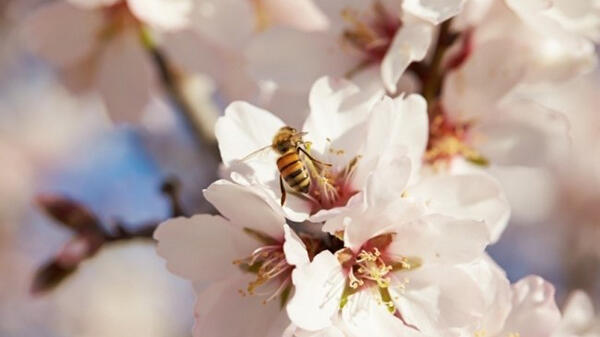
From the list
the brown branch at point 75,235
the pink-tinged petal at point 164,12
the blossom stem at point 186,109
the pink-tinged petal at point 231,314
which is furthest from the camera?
the blossom stem at point 186,109

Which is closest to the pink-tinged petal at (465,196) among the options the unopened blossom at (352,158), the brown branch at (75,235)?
the unopened blossom at (352,158)

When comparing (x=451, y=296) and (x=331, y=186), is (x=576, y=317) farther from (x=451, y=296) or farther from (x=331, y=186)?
(x=331, y=186)

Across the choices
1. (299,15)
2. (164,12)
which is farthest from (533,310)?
(164,12)

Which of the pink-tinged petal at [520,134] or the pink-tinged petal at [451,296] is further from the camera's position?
the pink-tinged petal at [520,134]

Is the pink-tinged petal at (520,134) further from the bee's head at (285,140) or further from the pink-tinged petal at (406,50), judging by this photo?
the bee's head at (285,140)

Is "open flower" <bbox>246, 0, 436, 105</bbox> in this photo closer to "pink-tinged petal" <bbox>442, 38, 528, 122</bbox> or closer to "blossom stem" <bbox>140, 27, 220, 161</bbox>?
"pink-tinged petal" <bbox>442, 38, 528, 122</bbox>

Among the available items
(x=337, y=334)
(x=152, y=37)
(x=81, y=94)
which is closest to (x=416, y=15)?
(x=337, y=334)

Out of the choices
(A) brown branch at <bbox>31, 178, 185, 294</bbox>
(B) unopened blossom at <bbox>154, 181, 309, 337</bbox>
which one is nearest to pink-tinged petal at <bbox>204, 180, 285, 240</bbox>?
(B) unopened blossom at <bbox>154, 181, 309, 337</bbox>
